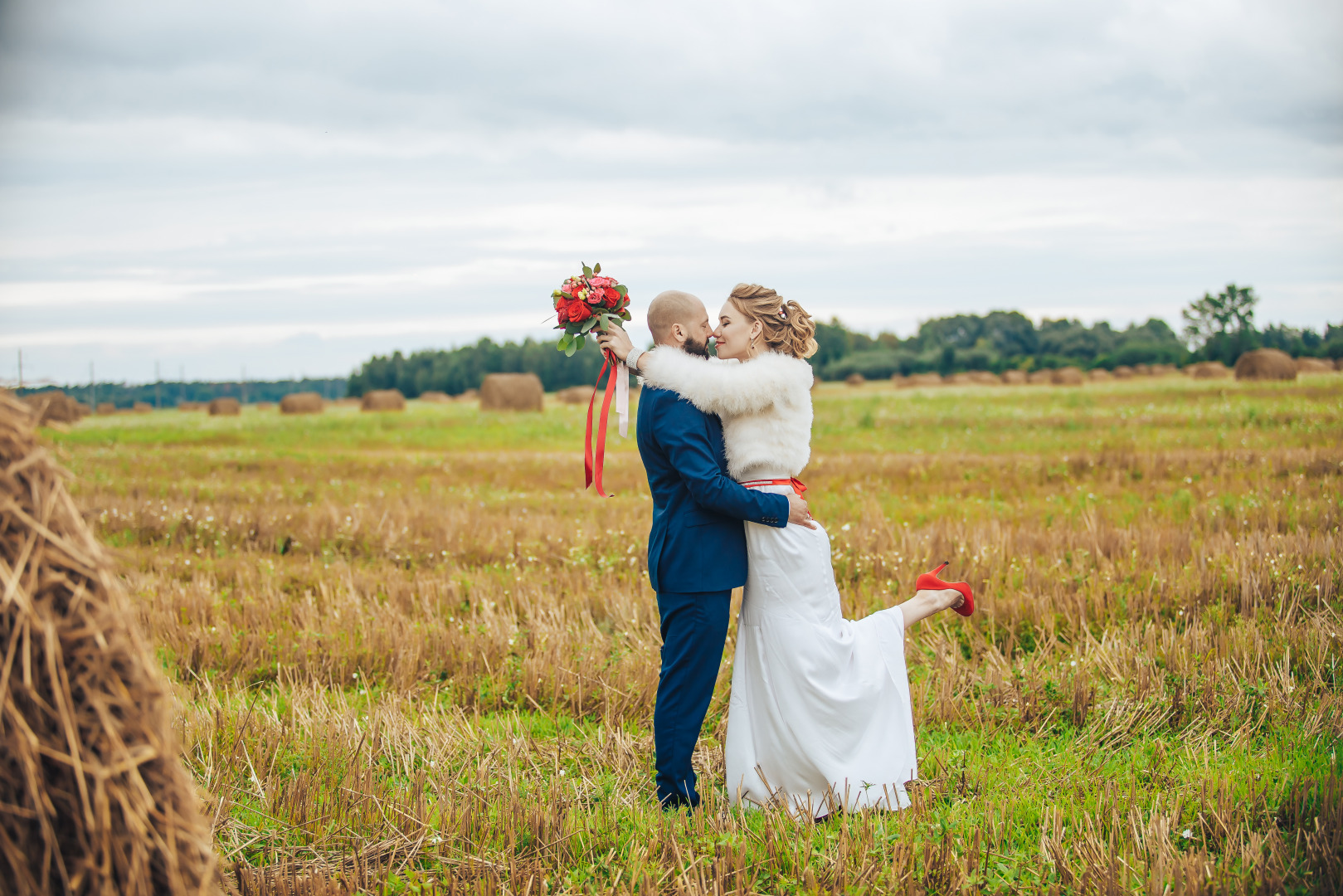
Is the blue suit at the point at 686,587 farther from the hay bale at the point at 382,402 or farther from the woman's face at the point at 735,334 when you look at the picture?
the hay bale at the point at 382,402

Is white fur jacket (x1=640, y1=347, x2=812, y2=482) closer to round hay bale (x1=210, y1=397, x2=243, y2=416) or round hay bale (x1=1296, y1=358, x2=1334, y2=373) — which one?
round hay bale (x1=1296, y1=358, x2=1334, y2=373)

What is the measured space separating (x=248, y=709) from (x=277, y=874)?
5.39ft

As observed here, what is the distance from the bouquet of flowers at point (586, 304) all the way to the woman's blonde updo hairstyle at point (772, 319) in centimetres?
53

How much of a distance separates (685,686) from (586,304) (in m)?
1.74

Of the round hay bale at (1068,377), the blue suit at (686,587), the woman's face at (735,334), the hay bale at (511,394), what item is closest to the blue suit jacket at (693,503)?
the blue suit at (686,587)

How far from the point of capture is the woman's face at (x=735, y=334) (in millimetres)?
3949

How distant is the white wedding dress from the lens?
12.4ft

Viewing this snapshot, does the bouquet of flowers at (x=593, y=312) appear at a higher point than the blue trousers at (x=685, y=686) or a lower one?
higher

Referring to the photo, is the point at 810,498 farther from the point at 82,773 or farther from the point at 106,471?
the point at 106,471

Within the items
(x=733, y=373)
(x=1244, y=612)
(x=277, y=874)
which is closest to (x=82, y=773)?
(x=277, y=874)

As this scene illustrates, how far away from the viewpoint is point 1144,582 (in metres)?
6.84

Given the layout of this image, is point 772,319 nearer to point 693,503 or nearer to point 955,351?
point 693,503

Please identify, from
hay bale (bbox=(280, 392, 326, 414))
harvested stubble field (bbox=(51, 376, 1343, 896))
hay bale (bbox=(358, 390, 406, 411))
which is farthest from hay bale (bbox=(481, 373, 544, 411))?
harvested stubble field (bbox=(51, 376, 1343, 896))

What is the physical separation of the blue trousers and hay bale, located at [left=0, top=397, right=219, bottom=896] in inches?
83.1
